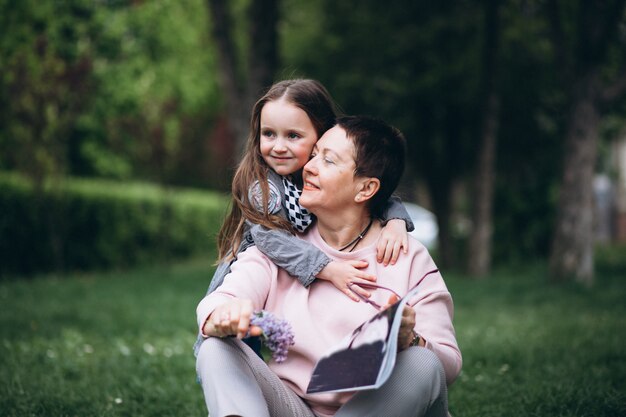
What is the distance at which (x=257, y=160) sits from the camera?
11.5ft

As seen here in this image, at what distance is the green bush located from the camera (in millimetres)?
12211

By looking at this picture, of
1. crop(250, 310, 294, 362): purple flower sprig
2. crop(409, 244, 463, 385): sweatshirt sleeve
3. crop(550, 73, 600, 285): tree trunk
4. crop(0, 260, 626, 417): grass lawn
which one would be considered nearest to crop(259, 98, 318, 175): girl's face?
crop(409, 244, 463, 385): sweatshirt sleeve

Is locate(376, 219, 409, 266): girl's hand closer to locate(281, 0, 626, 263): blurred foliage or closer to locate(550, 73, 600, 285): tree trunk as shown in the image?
locate(550, 73, 600, 285): tree trunk

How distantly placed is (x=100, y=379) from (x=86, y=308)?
395 centimetres

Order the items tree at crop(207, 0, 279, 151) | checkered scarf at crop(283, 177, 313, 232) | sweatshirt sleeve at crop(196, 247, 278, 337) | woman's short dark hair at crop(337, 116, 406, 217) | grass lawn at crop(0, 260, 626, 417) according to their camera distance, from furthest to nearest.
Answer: tree at crop(207, 0, 279, 151) < grass lawn at crop(0, 260, 626, 417) < checkered scarf at crop(283, 177, 313, 232) < woman's short dark hair at crop(337, 116, 406, 217) < sweatshirt sleeve at crop(196, 247, 278, 337)

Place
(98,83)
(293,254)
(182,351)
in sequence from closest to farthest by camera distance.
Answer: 1. (293,254)
2. (182,351)
3. (98,83)

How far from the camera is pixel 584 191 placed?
10.4 meters

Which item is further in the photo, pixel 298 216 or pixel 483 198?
pixel 483 198

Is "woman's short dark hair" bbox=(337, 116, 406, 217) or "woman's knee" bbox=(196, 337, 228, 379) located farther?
"woman's short dark hair" bbox=(337, 116, 406, 217)

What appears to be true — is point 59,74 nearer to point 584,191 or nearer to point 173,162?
point 173,162

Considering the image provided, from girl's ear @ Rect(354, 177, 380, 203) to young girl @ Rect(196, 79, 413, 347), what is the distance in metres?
0.17

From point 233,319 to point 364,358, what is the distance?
483 mm

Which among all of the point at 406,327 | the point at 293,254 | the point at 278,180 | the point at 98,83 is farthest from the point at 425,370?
the point at 98,83

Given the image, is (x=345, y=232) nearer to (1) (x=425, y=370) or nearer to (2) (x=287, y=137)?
(2) (x=287, y=137)
